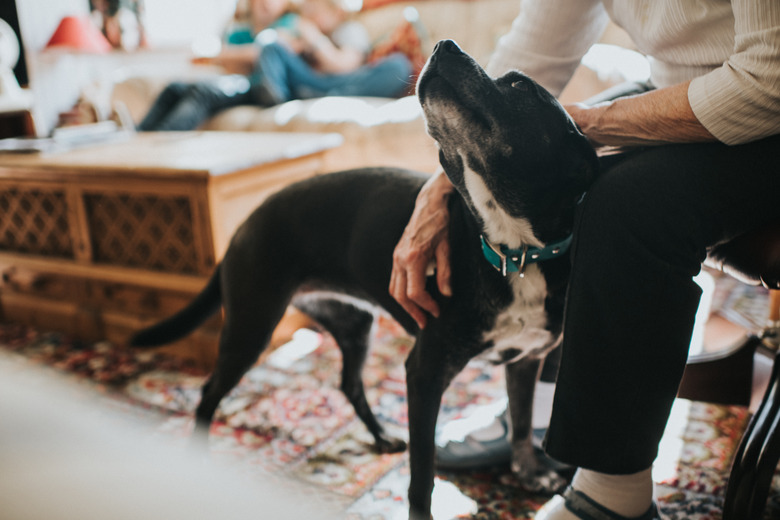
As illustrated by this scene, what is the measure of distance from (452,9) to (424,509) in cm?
264

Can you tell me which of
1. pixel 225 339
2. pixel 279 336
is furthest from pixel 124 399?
pixel 225 339

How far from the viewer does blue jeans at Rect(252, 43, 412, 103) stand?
2857 millimetres

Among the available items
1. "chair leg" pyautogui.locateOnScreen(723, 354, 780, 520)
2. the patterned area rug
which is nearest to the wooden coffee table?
the patterned area rug

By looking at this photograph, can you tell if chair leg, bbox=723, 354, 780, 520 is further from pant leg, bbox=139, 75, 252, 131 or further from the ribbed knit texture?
pant leg, bbox=139, 75, 252, 131

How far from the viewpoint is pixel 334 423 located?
1357mm

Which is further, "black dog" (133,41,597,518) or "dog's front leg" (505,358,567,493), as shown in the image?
"dog's front leg" (505,358,567,493)

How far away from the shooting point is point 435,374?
0.89 meters

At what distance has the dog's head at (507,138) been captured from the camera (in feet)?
2.43

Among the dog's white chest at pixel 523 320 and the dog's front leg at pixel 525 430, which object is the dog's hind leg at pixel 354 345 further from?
the dog's white chest at pixel 523 320

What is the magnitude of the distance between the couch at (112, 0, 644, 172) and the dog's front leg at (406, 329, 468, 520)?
3.91ft

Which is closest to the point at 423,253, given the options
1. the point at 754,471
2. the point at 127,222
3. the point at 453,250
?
the point at 453,250

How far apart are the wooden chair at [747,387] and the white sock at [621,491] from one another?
0.15m

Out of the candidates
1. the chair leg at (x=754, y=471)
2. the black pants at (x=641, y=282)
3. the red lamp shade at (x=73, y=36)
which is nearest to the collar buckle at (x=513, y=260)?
the black pants at (x=641, y=282)

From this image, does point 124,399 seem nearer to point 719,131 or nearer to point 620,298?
point 620,298
